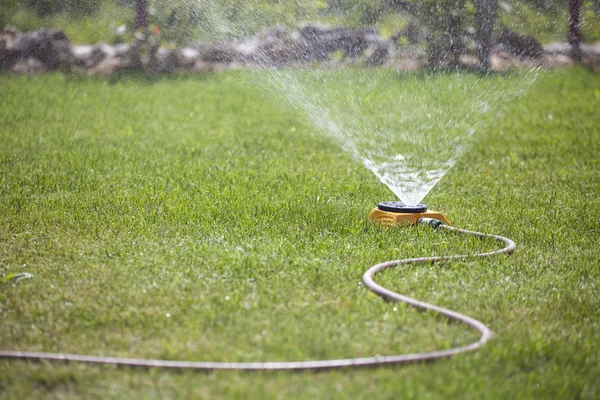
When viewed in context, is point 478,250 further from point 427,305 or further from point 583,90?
point 583,90

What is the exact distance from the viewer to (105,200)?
4902mm

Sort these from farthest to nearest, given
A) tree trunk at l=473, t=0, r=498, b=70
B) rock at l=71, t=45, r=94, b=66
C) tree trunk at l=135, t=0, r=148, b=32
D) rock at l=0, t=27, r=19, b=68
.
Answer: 1. tree trunk at l=135, t=0, r=148, b=32
2. rock at l=71, t=45, r=94, b=66
3. rock at l=0, t=27, r=19, b=68
4. tree trunk at l=473, t=0, r=498, b=70

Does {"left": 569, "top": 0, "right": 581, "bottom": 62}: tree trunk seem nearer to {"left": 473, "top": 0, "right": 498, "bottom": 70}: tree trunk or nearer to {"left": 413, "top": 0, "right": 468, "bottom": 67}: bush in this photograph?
{"left": 473, "top": 0, "right": 498, "bottom": 70}: tree trunk

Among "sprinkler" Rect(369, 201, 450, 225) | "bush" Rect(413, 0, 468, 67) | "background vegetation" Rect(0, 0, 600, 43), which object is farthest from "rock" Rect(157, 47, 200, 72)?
"sprinkler" Rect(369, 201, 450, 225)

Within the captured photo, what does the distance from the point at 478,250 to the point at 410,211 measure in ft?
1.84

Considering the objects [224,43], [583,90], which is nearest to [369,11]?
[224,43]

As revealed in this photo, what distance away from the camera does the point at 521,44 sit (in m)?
13.1

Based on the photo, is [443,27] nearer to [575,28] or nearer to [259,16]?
[575,28]

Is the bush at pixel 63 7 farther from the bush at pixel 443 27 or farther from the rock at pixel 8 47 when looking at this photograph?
the bush at pixel 443 27

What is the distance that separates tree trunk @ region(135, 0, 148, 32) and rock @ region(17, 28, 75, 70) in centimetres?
127

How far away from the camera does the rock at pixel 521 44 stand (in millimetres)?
12945

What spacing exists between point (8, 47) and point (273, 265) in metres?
10.5

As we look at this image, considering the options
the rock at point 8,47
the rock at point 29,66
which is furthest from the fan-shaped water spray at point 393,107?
the rock at point 8,47

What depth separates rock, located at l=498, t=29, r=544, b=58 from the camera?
→ 12.9 metres
